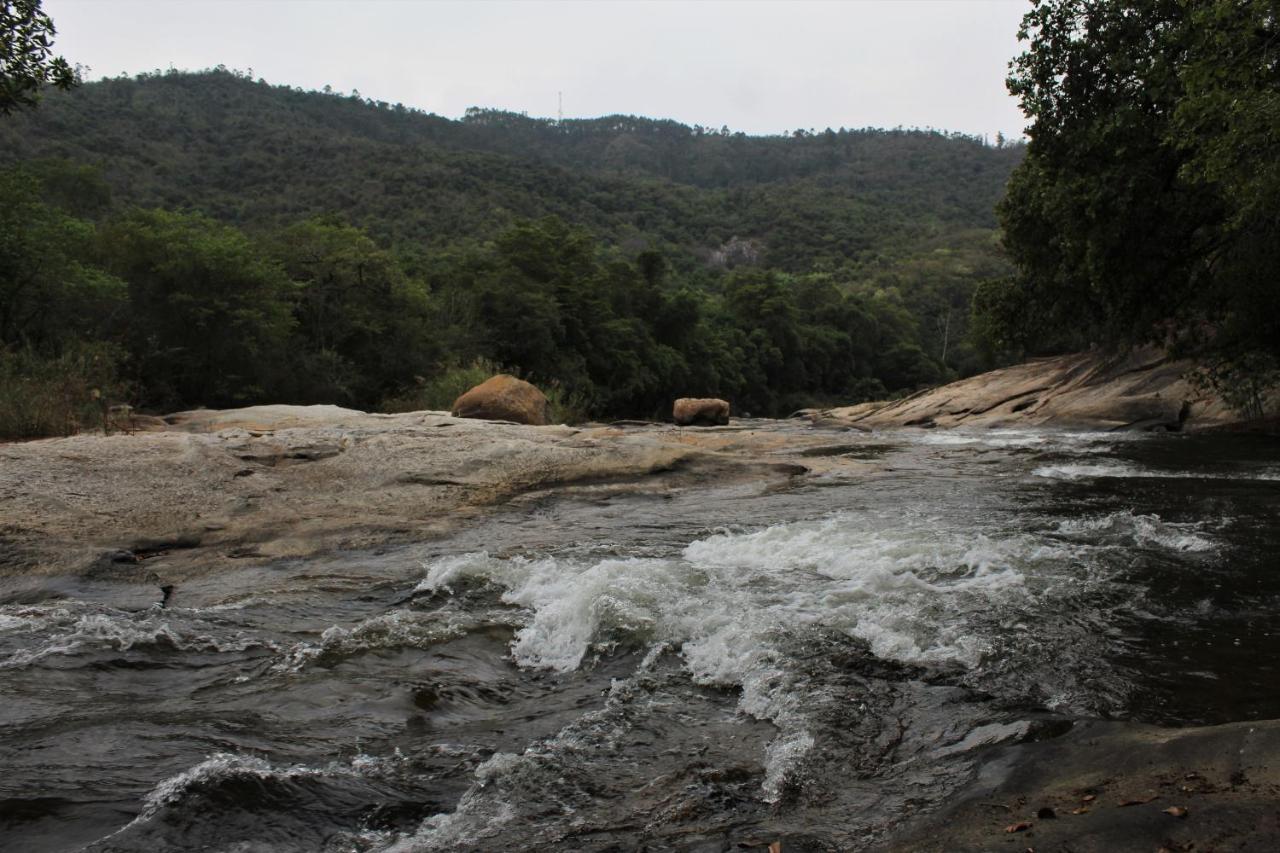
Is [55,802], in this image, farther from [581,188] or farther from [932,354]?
[581,188]

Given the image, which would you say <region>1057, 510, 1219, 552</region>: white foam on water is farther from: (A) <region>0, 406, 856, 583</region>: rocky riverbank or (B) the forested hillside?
(B) the forested hillside

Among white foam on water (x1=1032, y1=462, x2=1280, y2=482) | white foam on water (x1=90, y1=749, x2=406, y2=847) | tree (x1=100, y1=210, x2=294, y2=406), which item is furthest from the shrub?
white foam on water (x1=1032, y1=462, x2=1280, y2=482)

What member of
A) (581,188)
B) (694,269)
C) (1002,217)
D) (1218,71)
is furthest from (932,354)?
(1218,71)

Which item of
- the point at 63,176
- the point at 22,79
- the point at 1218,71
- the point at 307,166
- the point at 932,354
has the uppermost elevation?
the point at 307,166

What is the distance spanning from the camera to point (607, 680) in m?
4.12

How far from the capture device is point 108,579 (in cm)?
584

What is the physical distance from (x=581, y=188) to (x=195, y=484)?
102 meters

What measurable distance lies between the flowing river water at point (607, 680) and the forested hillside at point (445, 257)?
762cm

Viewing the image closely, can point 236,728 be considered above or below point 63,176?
below

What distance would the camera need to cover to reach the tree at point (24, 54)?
9.94 m

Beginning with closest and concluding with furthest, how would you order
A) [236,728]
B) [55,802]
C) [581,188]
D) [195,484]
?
[55,802] < [236,728] < [195,484] < [581,188]

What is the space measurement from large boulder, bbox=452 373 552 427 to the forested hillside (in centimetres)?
550

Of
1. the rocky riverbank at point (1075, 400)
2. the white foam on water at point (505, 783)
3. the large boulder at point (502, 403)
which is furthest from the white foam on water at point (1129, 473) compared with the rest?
the large boulder at point (502, 403)

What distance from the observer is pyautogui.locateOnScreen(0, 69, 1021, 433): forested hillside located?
22391 millimetres
